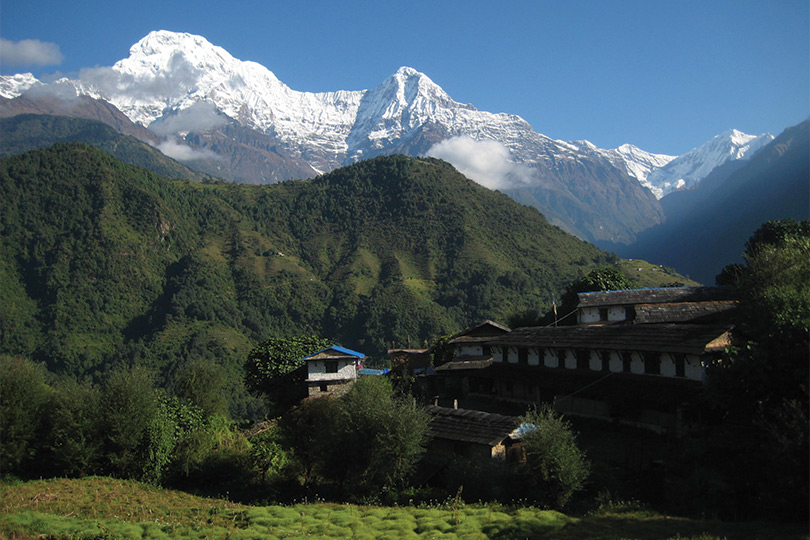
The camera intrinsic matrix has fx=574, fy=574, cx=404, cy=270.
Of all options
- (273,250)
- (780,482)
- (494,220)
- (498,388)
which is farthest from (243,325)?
(780,482)

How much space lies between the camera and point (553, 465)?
21469 millimetres

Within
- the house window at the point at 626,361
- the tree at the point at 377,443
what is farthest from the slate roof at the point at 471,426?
the house window at the point at 626,361

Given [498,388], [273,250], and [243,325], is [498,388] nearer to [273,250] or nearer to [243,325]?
[243,325]

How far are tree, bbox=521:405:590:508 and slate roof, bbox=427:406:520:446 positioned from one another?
2867 mm

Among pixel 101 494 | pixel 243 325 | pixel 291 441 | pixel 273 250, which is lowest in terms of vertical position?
pixel 101 494

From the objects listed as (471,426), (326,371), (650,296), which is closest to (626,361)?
(471,426)

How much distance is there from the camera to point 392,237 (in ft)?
577

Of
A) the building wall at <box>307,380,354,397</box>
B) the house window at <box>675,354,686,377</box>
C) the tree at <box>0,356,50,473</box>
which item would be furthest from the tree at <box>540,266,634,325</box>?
the tree at <box>0,356,50,473</box>

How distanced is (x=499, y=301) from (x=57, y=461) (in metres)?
111

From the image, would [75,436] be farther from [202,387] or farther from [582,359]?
[582,359]

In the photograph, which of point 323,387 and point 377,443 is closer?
point 377,443

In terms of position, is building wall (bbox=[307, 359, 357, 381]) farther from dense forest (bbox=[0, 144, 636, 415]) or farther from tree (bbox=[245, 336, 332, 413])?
dense forest (bbox=[0, 144, 636, 415])

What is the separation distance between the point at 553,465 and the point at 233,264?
151 metres

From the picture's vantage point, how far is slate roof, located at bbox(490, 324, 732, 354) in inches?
1021
